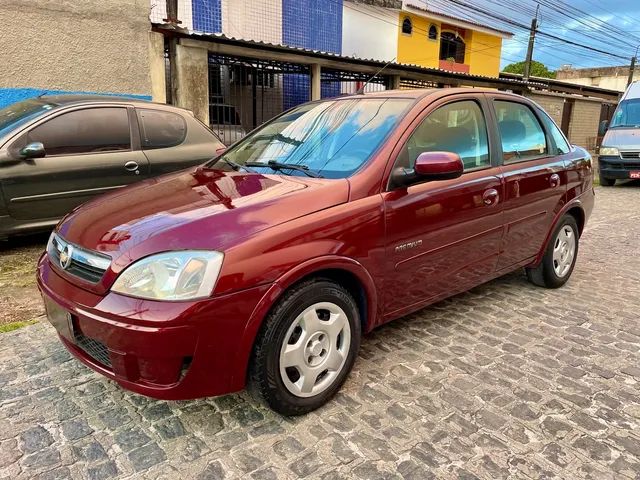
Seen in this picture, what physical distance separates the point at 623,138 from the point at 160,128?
10.9 m

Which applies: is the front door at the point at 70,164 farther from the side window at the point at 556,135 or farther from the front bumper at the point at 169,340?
the side window at the point at 556,135

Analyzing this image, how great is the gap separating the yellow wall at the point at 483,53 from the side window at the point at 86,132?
991 inches

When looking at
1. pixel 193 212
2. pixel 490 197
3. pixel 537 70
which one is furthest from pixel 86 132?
pixel 537 70

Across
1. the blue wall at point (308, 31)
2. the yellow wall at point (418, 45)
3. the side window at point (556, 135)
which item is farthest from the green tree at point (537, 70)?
the side window at point (556, 135)

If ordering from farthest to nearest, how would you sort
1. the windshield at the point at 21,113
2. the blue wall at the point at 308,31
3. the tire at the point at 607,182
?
the blue wall at the point at 308,31
the tire at the point at 607,182
the windshield at the point at 21,113

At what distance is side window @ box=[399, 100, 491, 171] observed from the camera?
3.15 meters

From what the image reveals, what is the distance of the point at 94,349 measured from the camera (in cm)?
240

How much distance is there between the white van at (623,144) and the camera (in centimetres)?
1174

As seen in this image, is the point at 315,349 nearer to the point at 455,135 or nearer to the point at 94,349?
the point at 94,349

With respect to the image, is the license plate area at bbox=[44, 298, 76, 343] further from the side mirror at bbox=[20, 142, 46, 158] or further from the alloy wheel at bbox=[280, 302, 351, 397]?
the side mirror at bbox=[20, 142, 46, 158]

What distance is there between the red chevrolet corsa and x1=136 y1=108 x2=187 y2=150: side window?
234 centimetres

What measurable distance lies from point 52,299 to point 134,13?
8099mm

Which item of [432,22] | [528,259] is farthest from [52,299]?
[432,22]

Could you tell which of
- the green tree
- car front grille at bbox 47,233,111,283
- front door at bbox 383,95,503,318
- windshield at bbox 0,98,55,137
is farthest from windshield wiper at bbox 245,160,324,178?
the green tree
